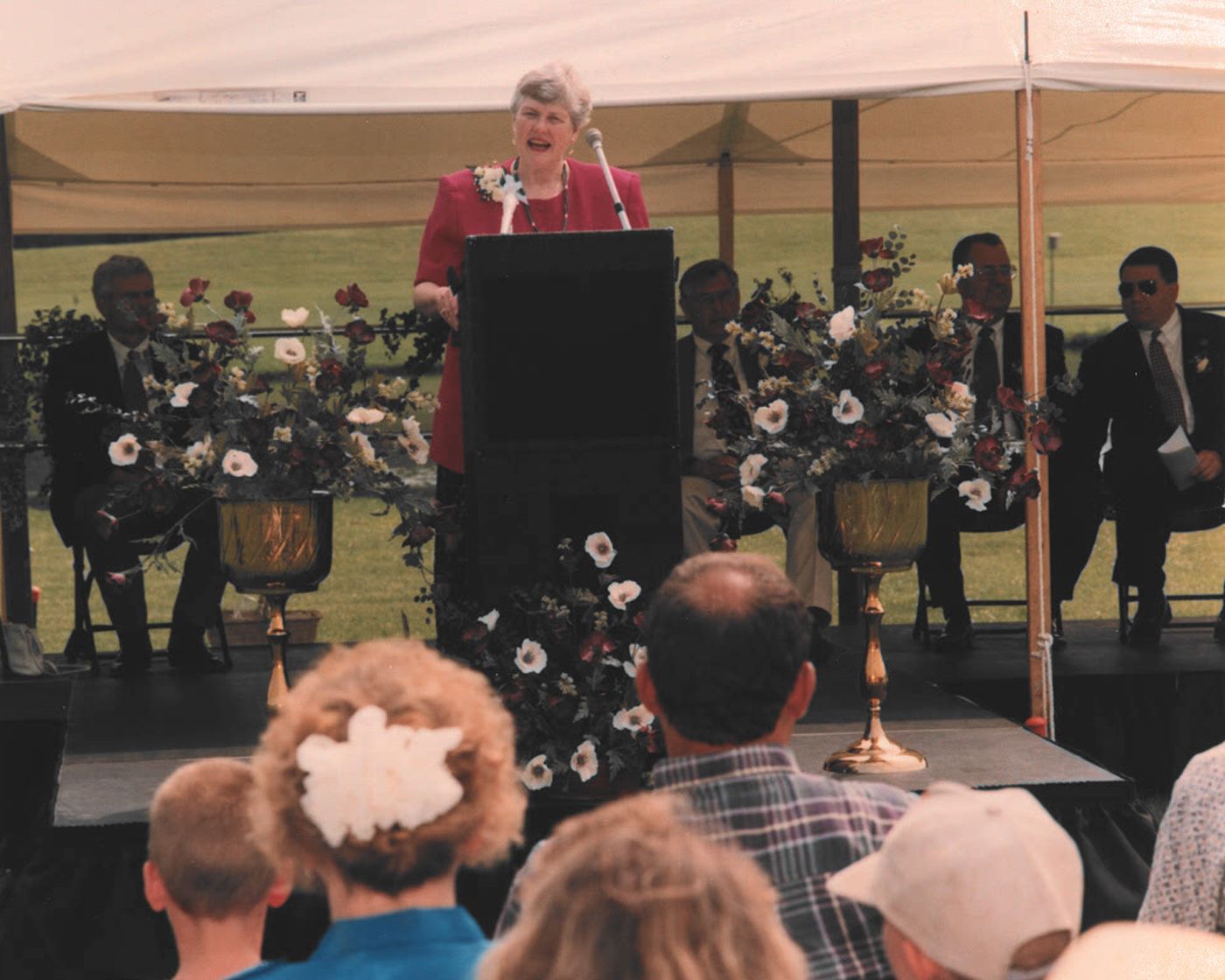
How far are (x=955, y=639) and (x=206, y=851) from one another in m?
4.92

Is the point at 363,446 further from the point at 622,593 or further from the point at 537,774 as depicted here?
the point at 537,774

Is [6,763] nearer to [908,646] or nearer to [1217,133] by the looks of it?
[908,646]

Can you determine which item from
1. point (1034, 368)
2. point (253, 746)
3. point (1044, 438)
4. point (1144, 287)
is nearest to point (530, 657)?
point (253, 746)

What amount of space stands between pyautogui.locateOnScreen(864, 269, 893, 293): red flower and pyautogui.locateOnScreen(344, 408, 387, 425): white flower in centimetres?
128

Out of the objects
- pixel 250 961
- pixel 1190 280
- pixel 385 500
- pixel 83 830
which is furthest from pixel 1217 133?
pixel 1190 280

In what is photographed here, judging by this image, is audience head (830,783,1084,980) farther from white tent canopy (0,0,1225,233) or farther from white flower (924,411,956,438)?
white tent canopy (0,0,1225,233)

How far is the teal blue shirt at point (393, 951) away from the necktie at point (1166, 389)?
236 inches

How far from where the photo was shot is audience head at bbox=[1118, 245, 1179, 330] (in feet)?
25.2

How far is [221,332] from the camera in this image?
501cm

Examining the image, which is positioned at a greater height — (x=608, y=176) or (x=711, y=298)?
(x=608, y=176)

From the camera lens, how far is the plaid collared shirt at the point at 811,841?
7.68 feet

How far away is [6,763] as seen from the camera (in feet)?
20.3

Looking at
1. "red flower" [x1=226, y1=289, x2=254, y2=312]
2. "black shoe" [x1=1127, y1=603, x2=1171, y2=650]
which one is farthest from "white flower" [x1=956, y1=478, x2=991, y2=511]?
"black shoe" [x1=1127, y1=603, x2=1171, y2=650]

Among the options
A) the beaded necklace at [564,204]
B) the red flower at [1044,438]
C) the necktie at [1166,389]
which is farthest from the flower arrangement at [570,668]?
the necktie at [1166,389]
